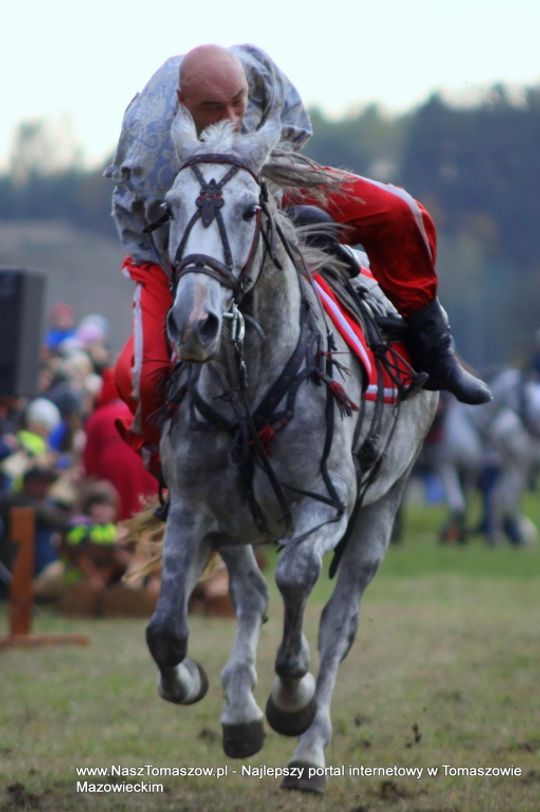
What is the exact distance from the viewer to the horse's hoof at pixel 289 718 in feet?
19.3

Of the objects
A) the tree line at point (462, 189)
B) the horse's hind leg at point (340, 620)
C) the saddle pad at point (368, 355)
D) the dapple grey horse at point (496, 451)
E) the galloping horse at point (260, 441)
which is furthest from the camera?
the tree line at point (462, 189)

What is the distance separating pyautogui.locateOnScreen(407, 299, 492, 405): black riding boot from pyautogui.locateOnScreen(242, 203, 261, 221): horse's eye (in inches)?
67.7

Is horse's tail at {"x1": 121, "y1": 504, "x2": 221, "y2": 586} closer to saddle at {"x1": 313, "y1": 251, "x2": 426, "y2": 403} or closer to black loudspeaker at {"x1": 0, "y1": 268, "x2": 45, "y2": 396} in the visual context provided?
saddle at {"x1": 313, "y1": 251, "x2": 426, "y2": 403}

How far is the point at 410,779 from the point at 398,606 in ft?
23.3

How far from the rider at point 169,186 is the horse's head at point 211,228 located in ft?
0.91

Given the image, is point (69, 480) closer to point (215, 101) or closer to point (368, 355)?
point (368, 355)

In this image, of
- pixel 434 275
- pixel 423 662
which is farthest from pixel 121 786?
pixel 423 662

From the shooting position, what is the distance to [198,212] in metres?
4.99

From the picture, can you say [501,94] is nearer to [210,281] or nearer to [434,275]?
[434,275]

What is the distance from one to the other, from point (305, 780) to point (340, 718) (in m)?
1.81

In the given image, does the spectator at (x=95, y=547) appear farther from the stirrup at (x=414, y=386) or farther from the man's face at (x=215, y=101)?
the man's face at (x=215, y=101)

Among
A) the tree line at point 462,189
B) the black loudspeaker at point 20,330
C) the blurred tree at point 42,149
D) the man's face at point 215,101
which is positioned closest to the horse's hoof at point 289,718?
the man's face at point 215,101

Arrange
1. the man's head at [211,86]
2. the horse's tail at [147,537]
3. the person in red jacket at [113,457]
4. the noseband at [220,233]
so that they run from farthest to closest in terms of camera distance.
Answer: the person in red jacket at [113,457] → the horse's tail at [147,537] → the man's head at [211,86] → the noseband at [220,233]

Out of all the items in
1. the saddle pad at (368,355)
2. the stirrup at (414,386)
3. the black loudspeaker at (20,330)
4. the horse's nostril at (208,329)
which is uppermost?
the horse's nostril at (208,329)
